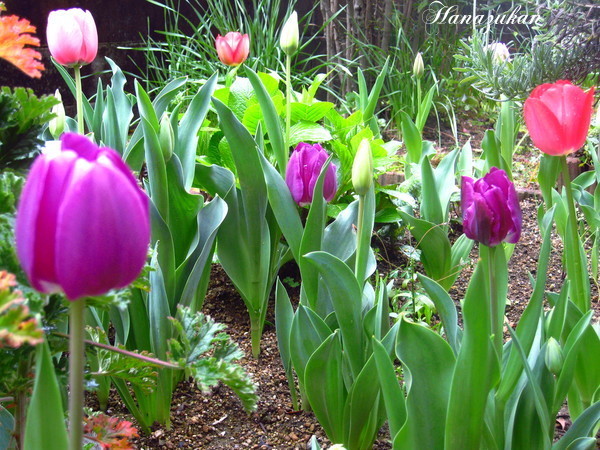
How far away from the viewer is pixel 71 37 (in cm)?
148

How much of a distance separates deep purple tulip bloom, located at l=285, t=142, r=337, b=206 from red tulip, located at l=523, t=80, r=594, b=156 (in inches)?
16.8

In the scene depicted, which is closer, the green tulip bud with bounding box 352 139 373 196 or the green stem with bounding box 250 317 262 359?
the green tulip bud with bounding box 352 139 373 196

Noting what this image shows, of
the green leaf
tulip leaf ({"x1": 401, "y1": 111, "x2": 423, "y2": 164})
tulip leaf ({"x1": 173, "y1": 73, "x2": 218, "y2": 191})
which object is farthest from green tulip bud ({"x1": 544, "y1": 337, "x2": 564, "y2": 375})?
tulip leaf ({"x1": 401, "y1": 111, "x2": 423, "y2": 164})

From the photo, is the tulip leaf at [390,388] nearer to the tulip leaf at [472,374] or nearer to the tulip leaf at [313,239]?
the tulip leaf at [472,374]

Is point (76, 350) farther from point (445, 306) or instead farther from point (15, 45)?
point (445, 306)

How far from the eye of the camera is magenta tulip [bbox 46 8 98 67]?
1470mm

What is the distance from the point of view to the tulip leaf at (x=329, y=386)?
1163 millimetres

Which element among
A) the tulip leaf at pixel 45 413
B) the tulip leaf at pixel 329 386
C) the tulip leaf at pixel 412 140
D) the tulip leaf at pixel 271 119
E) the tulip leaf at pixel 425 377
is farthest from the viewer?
the tulip leaf at pixel 412 140

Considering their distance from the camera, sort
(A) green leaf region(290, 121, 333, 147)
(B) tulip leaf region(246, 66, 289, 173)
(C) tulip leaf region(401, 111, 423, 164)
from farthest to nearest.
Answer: (C) tulip leaf region(401, 111, 423, 164) → (A) green leaf region(290, 121, 333, 147) → (B) tulip leaf region(246, 66, 289, 173)

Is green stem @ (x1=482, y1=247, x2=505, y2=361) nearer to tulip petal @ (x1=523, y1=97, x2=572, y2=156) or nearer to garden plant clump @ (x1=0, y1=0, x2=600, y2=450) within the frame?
garden plant clump @ (x1=0, y1=0, x2=600, y2=450)

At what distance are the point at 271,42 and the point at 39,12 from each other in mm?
1145

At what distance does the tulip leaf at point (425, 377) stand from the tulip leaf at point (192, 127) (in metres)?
0.78

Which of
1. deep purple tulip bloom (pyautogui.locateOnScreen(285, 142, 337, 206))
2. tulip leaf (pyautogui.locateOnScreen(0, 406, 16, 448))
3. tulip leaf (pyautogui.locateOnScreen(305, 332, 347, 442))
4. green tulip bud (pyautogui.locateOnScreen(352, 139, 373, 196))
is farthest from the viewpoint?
deep purple tulip bloom (pyautogui.locateOnScreen(285, 142, 337, 206))

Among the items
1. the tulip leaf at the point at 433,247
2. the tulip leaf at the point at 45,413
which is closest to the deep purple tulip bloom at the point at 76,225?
the tulip leaf at the point at 45,413
